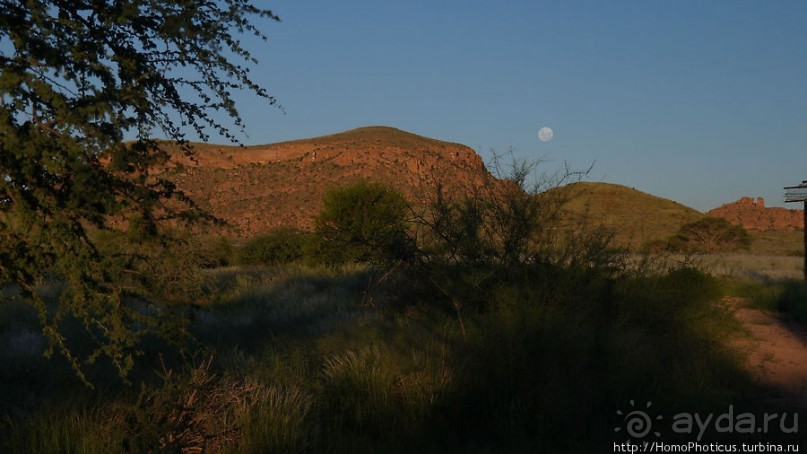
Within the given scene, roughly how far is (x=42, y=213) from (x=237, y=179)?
246ft

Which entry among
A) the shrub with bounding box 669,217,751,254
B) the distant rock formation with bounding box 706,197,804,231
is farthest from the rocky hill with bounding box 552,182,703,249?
the distant rock formation with bounding box 706,197,804,231

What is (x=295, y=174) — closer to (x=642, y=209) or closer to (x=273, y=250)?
(x=642, y=209)

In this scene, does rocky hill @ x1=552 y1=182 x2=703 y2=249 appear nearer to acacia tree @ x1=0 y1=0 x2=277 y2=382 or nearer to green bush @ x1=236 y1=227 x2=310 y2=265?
green bush @ x1=236 y1=227 x2=310 y2=265

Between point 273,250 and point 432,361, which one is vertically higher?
point 273,250

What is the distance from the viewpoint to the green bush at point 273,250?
30.5 m

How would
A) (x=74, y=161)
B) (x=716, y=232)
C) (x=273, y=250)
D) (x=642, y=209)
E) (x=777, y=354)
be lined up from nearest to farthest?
(x=74, y=161)
(x=777, y=354)
(x=273, y=250)
(x=716, y=232)
(x=642, y=209)

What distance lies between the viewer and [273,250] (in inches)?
1218

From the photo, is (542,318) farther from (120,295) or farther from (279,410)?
(120,295)

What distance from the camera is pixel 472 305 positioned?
1043 centimetres

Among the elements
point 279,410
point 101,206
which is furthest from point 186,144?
point 279,410

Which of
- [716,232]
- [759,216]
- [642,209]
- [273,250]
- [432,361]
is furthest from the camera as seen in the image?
[759,216]

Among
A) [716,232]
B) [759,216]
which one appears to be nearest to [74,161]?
[716,232]

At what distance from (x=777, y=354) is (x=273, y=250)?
23.0 meters

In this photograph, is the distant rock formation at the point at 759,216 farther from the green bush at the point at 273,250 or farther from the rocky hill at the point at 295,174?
the green bush at the point at 273,250
